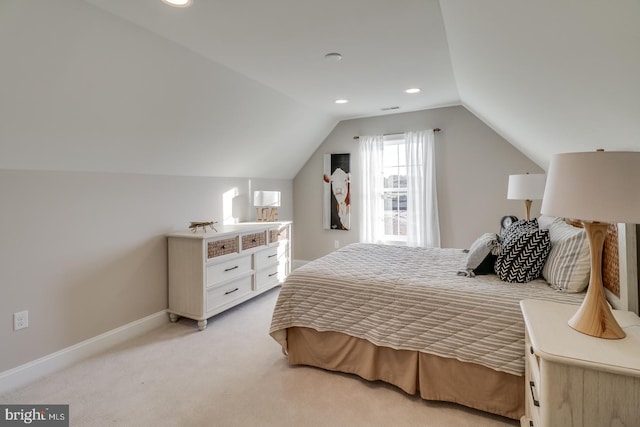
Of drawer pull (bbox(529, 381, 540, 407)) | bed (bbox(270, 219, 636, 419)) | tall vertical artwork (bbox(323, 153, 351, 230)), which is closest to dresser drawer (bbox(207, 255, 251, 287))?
bed (bbox(270, 219, 636, 419))

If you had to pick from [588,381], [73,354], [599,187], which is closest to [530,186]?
[599,187]

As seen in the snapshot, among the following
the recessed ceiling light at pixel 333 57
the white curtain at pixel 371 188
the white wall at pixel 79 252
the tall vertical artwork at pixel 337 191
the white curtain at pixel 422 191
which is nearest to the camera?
the white wall at pixel 79 252

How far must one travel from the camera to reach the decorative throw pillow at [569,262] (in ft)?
5.65

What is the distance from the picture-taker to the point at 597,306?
1.17m

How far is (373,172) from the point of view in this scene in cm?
457

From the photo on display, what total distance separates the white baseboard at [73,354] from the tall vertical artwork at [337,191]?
269 centimetres

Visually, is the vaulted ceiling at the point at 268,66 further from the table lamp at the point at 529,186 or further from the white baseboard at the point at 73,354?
the white baseboard at the point at 73,354

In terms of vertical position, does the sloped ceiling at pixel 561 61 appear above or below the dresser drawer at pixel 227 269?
above

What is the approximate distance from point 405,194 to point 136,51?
11.5 ft

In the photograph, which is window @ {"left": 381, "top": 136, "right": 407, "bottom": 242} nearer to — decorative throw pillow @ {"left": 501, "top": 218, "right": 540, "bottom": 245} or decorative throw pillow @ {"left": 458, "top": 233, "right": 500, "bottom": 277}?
decorative throw pillow @ {"left": 501, "top": 218, "right": 540, "bottom": 245}

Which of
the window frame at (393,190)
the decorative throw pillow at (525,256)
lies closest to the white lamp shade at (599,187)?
the decorative throw pillow at (525,256)

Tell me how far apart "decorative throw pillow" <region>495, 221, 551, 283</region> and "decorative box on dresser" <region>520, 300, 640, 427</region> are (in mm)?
861

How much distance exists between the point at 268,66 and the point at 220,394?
249 cm

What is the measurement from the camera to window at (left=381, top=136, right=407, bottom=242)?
14.7ft
